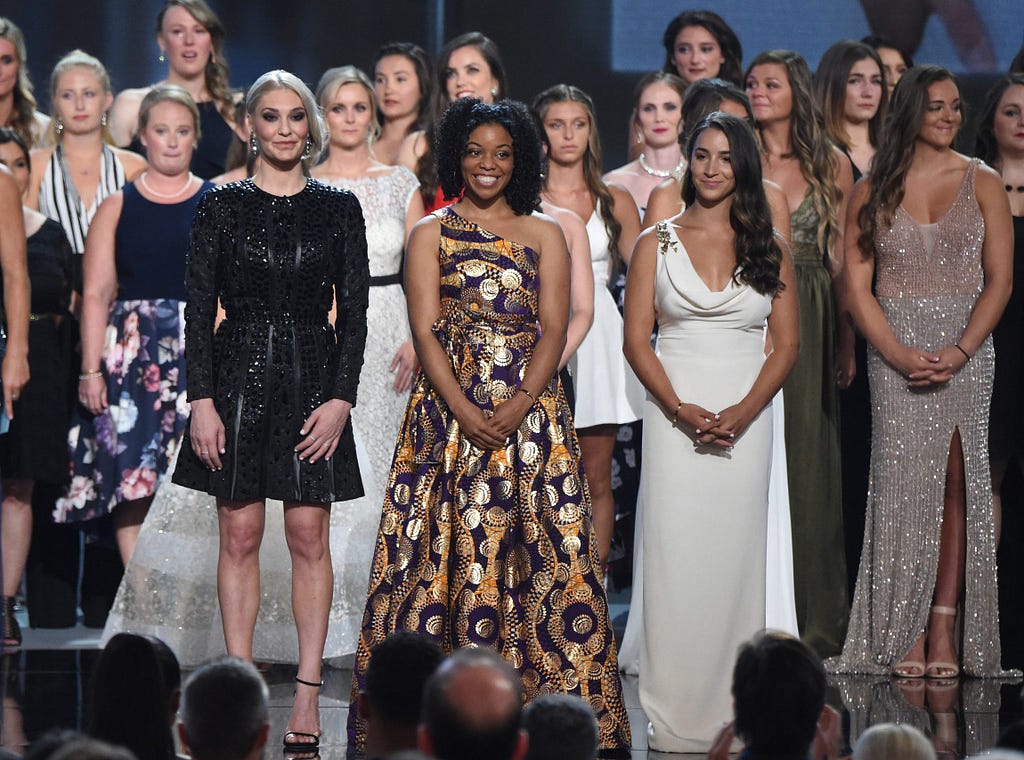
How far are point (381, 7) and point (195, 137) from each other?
1.95 m

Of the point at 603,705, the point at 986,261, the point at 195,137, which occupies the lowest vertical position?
the point at 603,705

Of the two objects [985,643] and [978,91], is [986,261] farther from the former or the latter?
[978,91]

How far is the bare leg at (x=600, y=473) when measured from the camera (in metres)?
5.99

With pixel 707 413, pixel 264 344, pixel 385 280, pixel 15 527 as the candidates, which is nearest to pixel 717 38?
pixel 385 280

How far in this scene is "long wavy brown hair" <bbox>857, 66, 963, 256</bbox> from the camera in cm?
571

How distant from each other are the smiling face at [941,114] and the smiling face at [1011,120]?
48cm

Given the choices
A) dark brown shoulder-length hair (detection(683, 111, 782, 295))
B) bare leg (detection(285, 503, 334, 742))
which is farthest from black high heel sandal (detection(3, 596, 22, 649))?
dark brown shoulder-length hair (detection(683, 111, 782, 295))

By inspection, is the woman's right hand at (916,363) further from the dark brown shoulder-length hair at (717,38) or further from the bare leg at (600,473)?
the dark brown shoulder-length hair at (717,38)

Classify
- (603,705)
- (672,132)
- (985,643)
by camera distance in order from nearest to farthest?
(603,705) < (985,643) < (672,132)

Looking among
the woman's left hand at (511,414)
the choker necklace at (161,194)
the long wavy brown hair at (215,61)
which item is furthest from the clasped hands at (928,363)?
the long wavy brown hair at (215,61)

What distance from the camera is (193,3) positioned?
704cm

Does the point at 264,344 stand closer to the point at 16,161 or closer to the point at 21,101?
the point at 16,161

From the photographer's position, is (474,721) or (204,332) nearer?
(474,721)

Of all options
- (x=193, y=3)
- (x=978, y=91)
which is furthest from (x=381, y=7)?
(x=978, y=91)
